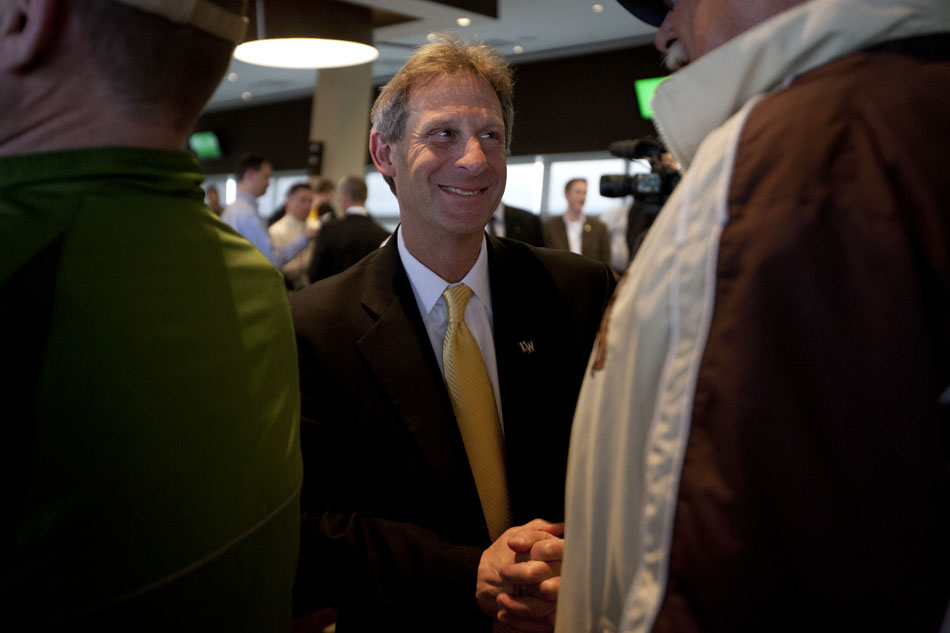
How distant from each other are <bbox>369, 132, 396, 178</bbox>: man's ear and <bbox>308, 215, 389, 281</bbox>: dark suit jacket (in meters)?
2.58

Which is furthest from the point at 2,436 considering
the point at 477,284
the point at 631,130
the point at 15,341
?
the point at 631,130

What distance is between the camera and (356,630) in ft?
4.48

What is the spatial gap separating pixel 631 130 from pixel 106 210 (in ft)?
31.4

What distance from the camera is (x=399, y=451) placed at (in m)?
1.32

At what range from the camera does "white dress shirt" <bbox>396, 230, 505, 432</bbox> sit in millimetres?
1486

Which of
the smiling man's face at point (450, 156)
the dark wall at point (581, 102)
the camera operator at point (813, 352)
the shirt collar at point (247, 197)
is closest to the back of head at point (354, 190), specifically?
the shirt collar at point (247, 197)

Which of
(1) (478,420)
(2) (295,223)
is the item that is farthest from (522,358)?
(2) (295,223)

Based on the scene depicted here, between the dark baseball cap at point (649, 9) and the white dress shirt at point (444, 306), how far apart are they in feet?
1.93

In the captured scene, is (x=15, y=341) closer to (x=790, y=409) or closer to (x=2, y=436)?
(x=2, y=436)

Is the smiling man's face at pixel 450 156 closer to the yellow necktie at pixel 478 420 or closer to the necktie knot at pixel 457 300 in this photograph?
the necktie knot at pixel 457 300

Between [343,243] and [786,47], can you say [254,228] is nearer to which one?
[343,243]

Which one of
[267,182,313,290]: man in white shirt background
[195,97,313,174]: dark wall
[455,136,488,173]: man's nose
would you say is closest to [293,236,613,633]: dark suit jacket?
[455,136,488,173]: man's nose

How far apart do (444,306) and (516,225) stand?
4.11 m

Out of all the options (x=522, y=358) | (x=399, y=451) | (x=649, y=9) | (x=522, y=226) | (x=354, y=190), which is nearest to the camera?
(x=649, y=9)
